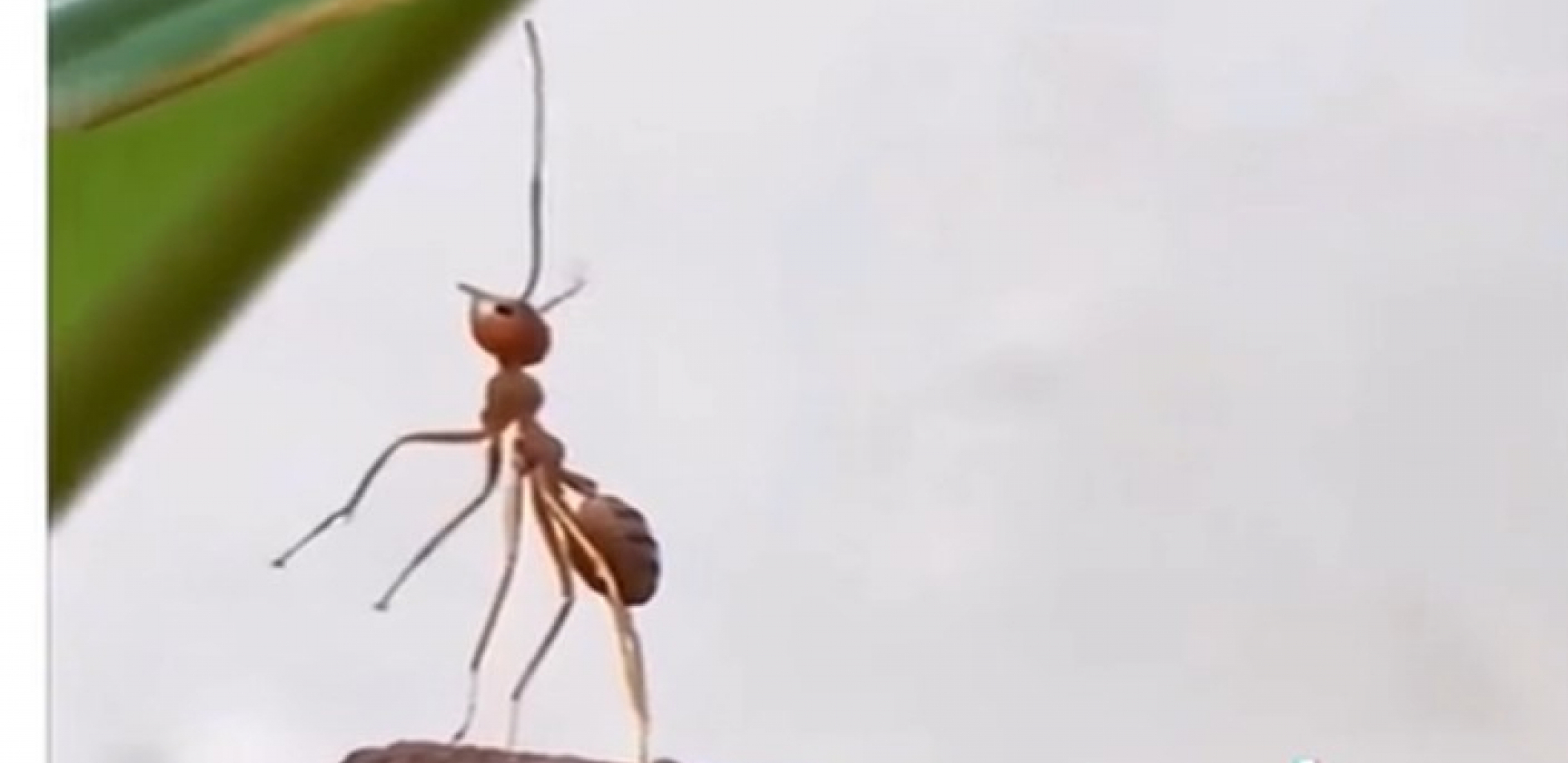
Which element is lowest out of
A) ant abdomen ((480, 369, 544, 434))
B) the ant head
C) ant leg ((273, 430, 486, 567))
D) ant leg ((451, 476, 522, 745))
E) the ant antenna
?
ant leg ((451, 476, 522, 745))

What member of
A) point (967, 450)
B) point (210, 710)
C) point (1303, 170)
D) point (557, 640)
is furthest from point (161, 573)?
point (1303, 170)

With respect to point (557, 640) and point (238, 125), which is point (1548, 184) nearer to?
point (557, 640)

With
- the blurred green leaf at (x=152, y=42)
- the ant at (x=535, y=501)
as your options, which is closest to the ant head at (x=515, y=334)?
the ant at (x=535, y=501)

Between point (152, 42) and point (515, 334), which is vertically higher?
point (152, 42)

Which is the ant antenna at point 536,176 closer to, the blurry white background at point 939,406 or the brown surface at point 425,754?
the blurry white background at point 939,406

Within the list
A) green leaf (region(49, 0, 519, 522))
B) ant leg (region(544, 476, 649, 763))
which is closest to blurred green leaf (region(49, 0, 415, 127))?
green leaf (region(49, 0, 519, 522))

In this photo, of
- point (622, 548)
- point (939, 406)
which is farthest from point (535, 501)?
point (939, 406)
